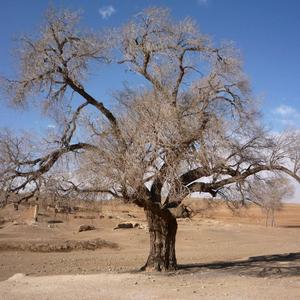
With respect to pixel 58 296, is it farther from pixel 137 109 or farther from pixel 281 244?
pixel 281 244

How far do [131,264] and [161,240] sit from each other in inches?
251

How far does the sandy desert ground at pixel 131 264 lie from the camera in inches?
500

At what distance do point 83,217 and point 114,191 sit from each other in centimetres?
3251

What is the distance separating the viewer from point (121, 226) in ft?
131

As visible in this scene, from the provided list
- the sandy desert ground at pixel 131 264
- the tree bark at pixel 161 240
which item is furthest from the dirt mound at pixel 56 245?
the tree bark at pixel 161 240

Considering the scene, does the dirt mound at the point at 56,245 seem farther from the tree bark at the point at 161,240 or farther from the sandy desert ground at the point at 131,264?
the tree bark at the point at 161,240

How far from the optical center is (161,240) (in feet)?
56.5

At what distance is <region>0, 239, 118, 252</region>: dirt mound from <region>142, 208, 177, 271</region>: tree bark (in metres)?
12.9

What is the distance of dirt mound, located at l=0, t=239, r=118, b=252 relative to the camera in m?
28.6

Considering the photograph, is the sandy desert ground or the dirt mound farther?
the dirt mound

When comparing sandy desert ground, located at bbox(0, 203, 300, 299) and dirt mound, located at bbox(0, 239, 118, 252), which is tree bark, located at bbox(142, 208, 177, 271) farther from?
dirt mound, located at bbox(0, 239, 118, 252)

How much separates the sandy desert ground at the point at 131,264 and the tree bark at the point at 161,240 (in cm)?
72

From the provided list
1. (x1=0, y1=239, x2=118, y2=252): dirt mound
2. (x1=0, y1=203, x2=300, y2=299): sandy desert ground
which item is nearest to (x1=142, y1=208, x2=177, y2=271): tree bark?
(x1=0, y1=203, x2=300, y2=299): sandy desert ground

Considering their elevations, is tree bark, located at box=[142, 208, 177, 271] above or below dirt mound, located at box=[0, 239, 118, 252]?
above
